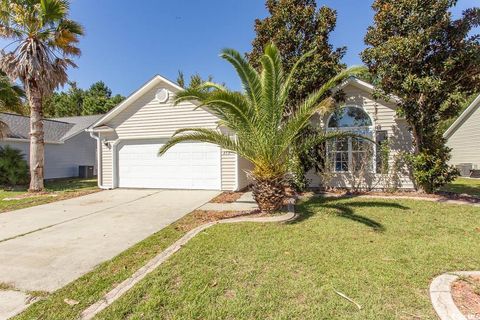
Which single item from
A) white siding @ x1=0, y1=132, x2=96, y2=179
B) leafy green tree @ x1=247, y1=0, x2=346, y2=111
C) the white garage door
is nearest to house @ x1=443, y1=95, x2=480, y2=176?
leafy green tree @ x1=247, y1=0, x2=346, y2=111

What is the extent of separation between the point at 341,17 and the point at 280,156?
25.1 feet

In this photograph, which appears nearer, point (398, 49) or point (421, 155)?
point (398, 49)

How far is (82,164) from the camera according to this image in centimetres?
2080

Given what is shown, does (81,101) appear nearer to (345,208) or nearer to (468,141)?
(345,208)

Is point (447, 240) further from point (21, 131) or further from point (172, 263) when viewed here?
point (21, 131)

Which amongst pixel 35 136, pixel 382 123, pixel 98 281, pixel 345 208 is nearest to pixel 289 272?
pixel 98 281

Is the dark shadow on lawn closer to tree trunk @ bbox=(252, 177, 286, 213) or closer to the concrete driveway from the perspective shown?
tree trunk @ bbox=(252, 177, 286, 213)

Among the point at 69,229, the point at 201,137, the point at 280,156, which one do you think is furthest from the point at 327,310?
the point at 69,229

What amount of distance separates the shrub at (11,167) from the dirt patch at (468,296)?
1849 centimetres

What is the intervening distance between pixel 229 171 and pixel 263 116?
551 centimetres

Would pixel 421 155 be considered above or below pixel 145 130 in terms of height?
below

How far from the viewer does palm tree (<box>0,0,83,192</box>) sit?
Answer: 11547mm

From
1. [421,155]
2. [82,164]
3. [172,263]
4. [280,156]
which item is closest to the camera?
[172,263]

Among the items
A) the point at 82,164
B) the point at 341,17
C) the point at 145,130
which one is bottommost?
the point at 82,164
